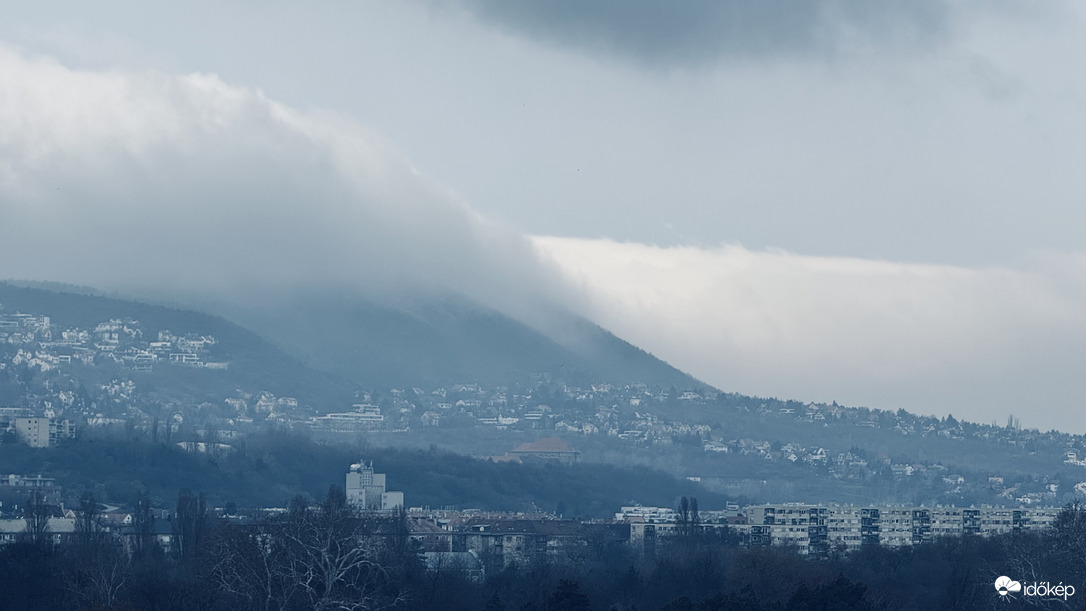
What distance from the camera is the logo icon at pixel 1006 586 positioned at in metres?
80.8

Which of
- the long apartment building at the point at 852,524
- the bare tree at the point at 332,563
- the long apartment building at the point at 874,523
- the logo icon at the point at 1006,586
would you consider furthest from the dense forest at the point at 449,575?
the long apartment building at the point at 874,523

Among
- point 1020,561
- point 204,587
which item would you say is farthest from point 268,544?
point 1020,561

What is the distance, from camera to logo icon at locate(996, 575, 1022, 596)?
265 ft

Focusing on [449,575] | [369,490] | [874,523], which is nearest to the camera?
[449,575]

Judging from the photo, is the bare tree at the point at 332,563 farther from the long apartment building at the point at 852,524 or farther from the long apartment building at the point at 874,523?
the long apartment building at the point at 874,523

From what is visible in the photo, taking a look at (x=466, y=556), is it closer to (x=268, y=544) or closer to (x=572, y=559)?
(x=572, y=559)

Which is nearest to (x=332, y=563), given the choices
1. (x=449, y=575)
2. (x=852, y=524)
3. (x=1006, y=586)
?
(x=449, y=575)

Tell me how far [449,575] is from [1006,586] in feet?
75.7

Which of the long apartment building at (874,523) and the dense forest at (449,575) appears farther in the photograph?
the long apartment building at (874,523)

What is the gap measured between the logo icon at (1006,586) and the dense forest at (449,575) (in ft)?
1.10

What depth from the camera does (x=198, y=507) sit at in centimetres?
12644

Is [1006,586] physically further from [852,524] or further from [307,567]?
[852,524]

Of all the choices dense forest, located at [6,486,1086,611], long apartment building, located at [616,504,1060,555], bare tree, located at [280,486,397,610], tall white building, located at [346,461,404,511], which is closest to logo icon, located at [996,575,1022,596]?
dense forest, located at [6,486,1086,611]

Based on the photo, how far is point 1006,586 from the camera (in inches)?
3221
